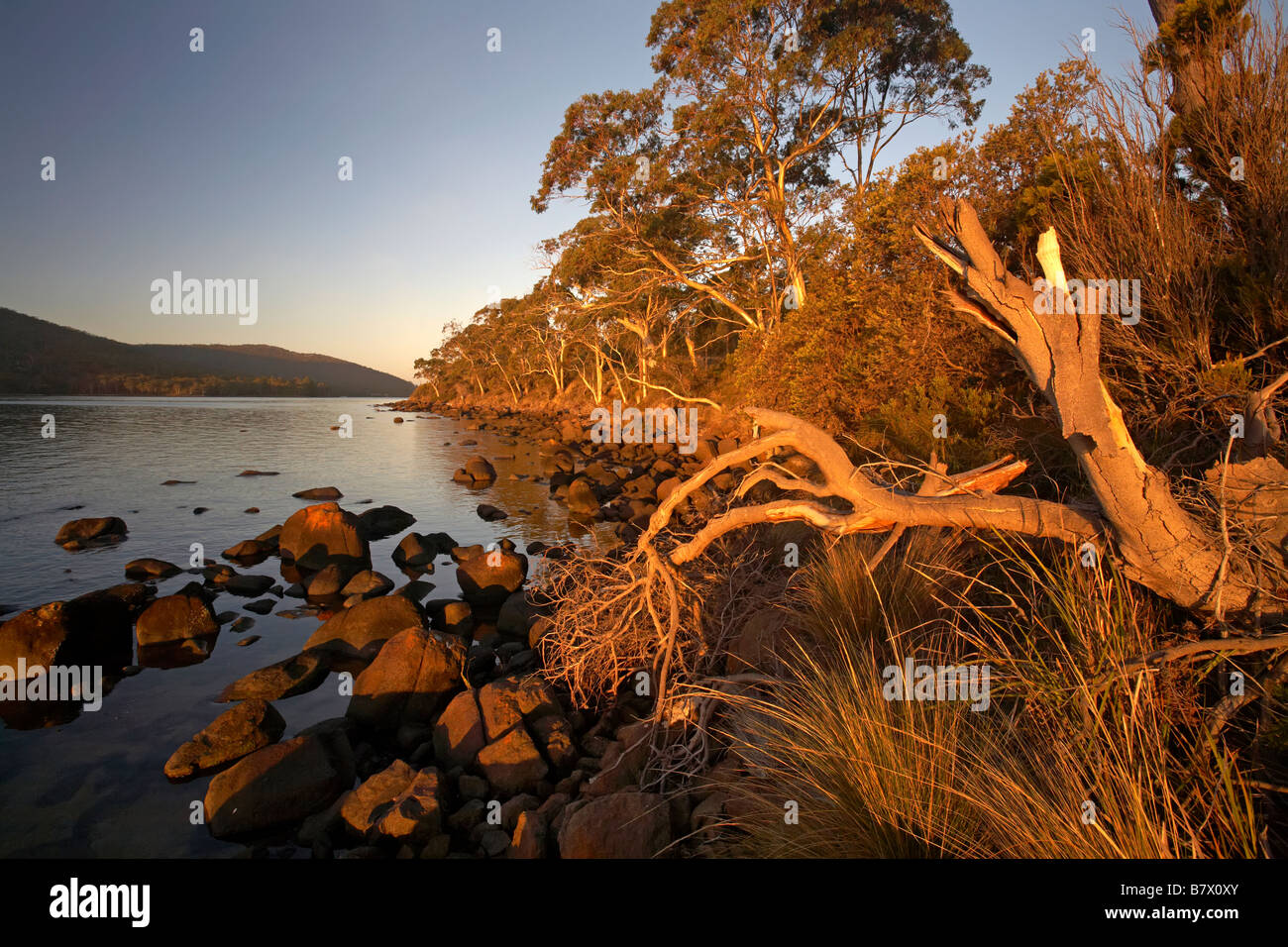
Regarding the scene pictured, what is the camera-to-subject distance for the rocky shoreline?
4.16m

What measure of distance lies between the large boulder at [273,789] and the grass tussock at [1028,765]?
3.50 meters

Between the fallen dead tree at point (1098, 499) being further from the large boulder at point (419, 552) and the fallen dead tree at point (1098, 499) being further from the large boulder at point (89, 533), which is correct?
the large boulder at point (89, 533)

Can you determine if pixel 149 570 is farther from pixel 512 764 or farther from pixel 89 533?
pixel 512 764

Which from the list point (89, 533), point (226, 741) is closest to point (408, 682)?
point (226, 741)

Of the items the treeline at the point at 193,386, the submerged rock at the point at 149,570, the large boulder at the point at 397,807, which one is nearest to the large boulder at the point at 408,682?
the large boulder at the point at 397,807

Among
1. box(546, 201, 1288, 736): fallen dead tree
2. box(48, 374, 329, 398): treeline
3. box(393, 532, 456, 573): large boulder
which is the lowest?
box(393, 532, 456, 573): large boulder

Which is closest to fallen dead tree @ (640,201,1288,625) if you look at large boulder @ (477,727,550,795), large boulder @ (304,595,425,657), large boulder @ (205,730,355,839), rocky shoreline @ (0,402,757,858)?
rocky shoreline @ (0,402,757,858)

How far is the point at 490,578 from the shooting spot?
32.6 ft

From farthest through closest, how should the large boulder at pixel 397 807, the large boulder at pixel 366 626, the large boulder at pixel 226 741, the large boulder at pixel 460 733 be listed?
1. the large boulder at pixel 366 626
2. the large boulder at pixel 226 741
3. the large boulder at pixel 460 733
4. the large boulder at pixel 397 807

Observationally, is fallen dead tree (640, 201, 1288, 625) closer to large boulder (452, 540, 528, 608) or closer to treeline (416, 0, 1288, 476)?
treeline (416, 0, 1288, 476)

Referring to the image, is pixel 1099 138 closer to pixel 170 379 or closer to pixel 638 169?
pixel 638 169

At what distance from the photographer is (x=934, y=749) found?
282cm

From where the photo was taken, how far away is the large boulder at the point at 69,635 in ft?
24.0

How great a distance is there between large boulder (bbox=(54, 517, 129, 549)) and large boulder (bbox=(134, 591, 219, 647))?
7135 millimetres
